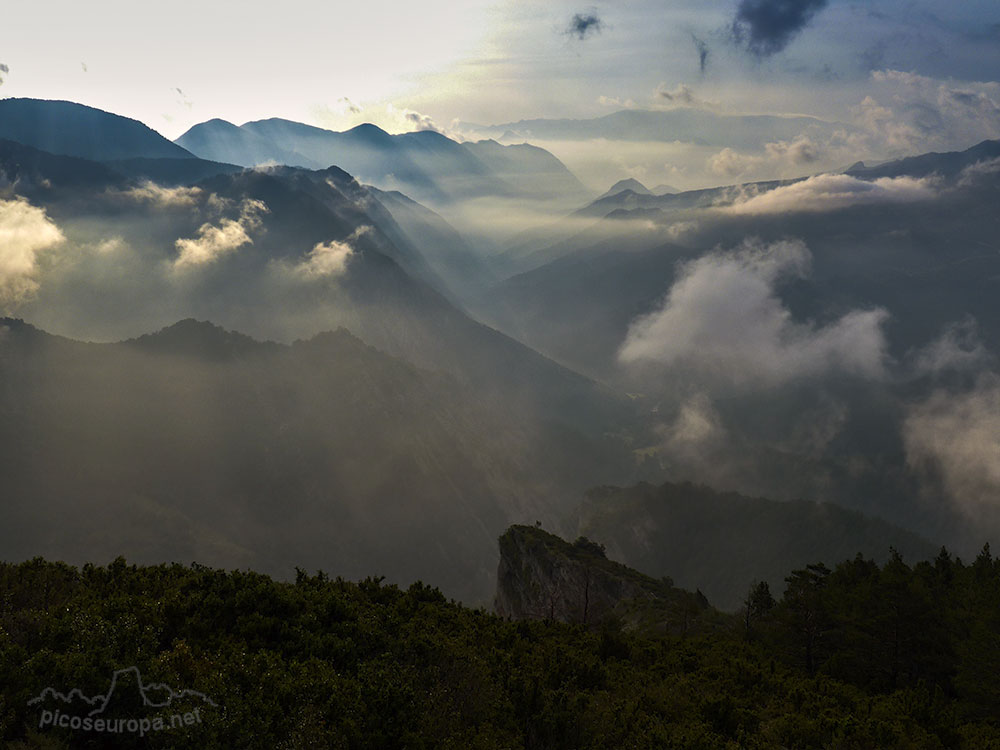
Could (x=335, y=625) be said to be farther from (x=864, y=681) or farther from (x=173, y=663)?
(x=864, y=681)

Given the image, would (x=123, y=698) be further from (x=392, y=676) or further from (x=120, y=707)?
(x=392, y=676)

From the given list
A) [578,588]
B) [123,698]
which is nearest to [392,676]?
[123,698]

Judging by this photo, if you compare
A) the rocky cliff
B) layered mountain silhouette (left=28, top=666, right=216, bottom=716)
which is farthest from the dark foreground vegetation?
the rocky cliff

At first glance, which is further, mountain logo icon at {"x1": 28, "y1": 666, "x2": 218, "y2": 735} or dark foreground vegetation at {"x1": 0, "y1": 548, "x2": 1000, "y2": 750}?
dark foreground vegetation at {"x1": 0, "y1": 548, "x2": 1000, "y2": 750}

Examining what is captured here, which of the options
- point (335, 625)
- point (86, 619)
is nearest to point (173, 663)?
point (86, 619)

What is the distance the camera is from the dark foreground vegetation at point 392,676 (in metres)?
17.6

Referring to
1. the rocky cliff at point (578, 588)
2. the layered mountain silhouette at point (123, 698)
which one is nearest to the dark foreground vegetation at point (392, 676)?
the layered mountain silhouette at point (123, 698)

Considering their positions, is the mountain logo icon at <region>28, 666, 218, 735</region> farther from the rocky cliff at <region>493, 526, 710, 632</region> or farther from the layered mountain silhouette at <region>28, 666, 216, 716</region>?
the rocky cliff at <region>493, 526, 710, 632</region>

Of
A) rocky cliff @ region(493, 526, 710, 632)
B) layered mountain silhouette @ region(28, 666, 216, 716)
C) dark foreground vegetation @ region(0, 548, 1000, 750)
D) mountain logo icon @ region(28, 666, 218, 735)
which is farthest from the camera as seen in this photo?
rocky cliff @ region(493, 526, 710, 632)

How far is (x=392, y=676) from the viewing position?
2236cm

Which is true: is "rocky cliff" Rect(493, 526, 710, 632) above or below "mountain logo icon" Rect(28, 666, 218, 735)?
above

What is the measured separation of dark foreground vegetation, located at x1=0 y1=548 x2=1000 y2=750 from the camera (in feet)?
57.7

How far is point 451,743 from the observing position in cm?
1919

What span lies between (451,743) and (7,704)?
488 inches
